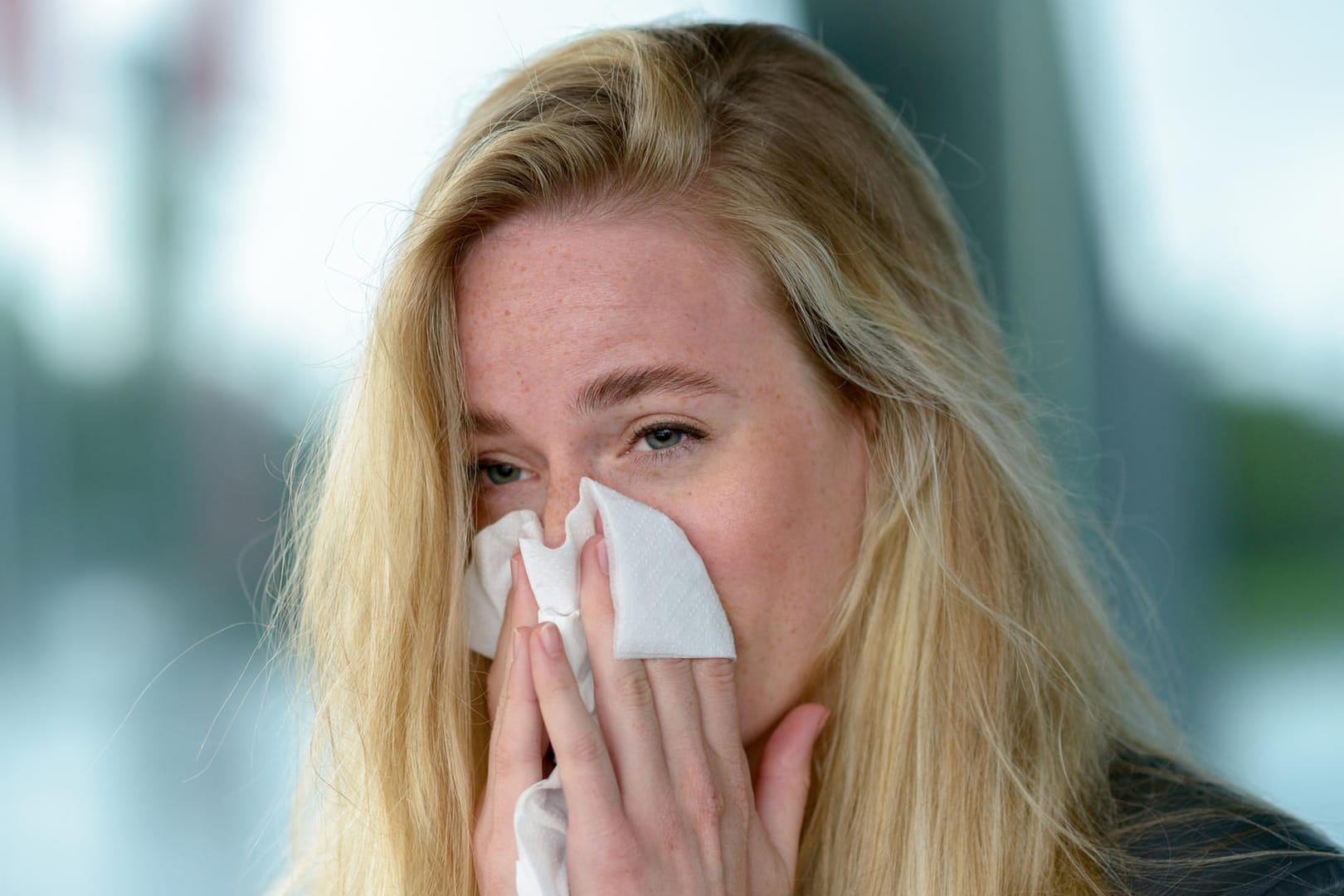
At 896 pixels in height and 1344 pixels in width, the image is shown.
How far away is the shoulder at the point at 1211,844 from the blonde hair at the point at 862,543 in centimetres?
5

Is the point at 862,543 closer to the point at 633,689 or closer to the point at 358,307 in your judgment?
the point at 633,689

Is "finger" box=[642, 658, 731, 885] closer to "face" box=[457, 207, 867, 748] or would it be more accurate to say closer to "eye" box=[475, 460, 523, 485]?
"face" box=[457, 207, 867, 748]

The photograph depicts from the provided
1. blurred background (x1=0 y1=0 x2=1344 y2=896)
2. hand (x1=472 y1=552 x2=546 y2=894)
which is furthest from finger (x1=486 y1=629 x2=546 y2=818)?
blurred background (x1=0 y1=0 x2=1344 y2=896)

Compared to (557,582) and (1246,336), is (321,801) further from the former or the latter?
(1246,336)

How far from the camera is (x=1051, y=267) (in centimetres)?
225

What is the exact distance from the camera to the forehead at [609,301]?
1.30 metres

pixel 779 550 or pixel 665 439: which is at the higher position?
pixel 665 439

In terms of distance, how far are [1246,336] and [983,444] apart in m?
0.99

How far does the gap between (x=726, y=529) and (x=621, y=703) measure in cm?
23

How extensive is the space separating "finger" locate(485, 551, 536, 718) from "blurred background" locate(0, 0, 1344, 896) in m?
0.83

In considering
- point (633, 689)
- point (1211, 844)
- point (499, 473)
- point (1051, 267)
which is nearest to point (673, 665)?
point (633, 689)

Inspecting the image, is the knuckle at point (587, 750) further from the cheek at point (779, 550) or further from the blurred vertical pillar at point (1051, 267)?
the blurred vertical pillar at point (1051, 267)

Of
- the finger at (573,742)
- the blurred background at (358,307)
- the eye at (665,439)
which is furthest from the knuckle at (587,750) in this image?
the blurred background at (358,307)

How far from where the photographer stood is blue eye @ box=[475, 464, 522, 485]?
1.47 metres
